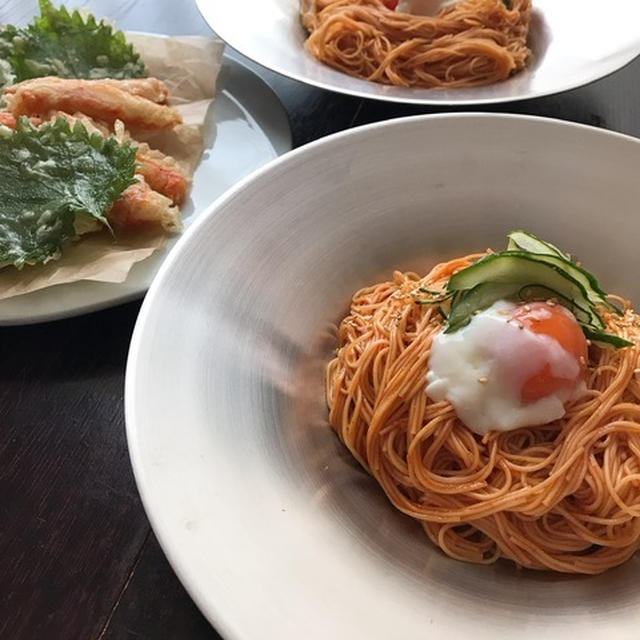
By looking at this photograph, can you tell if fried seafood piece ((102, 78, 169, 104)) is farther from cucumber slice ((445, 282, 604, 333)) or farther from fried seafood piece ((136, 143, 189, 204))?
cucumber slice ((445, 282, 604, 333))

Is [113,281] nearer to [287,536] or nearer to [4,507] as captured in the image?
[4,507]

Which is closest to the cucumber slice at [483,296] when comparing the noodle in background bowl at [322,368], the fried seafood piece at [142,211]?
the noodle in background bowl at [322,368]

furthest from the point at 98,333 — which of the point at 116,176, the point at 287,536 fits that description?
the point at 287,536

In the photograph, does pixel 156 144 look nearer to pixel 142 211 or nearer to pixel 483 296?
pixel 142 211

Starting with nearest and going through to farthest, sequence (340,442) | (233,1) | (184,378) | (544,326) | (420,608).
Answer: (420,608)
(184,378)
(544,326)
(340,442)
(233,1)

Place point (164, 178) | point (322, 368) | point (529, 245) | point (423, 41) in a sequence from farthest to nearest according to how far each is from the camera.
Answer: point (423, 41)
point (164, 178)
point (322, 368)
point (529, 245)

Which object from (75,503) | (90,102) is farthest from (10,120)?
(75,503)
